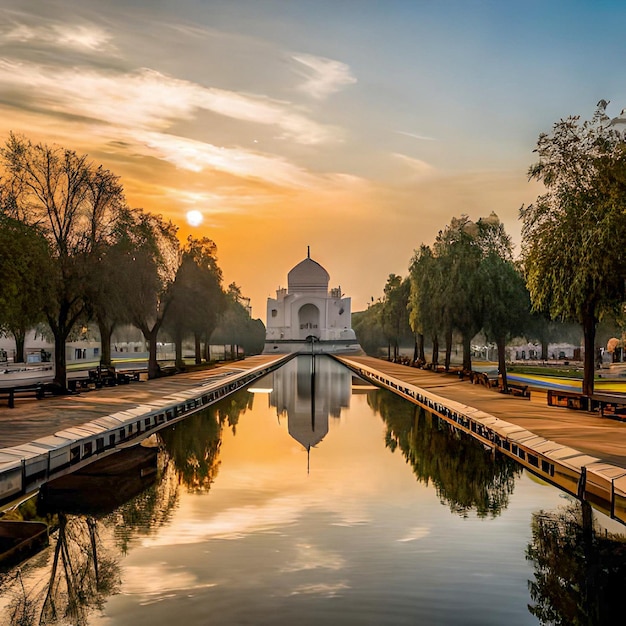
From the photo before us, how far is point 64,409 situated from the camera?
2464 centimetres

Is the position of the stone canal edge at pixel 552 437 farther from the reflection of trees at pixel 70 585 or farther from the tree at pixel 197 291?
the tree at pixel 197 291

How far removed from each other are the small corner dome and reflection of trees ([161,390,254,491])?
98.8 meters

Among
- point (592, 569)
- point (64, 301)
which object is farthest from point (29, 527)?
point (64, 301)

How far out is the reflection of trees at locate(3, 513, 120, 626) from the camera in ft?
29.6

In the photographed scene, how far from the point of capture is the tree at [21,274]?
76.3 feet

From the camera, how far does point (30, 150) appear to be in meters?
32.4

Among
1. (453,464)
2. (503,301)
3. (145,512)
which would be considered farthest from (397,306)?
(145,512)

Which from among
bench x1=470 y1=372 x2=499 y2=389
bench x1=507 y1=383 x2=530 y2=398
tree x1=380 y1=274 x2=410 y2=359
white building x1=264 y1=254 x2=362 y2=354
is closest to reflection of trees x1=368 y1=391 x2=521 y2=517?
bench x1=507 y1=383 x2=530 y2=398

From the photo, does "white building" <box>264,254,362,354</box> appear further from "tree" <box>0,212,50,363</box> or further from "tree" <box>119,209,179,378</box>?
"tree" <box>0,212,50,363</box>

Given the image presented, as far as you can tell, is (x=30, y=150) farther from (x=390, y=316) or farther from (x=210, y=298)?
(x=390, y=316)

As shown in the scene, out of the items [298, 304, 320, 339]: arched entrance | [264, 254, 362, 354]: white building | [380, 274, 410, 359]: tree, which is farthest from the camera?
[298, 304, 320, 339]: arched entrance

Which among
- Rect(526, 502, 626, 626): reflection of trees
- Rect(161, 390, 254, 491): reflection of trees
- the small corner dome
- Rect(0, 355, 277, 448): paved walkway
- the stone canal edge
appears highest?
the small corner dome

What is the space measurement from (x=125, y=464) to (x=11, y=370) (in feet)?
110

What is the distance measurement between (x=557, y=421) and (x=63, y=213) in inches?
886
